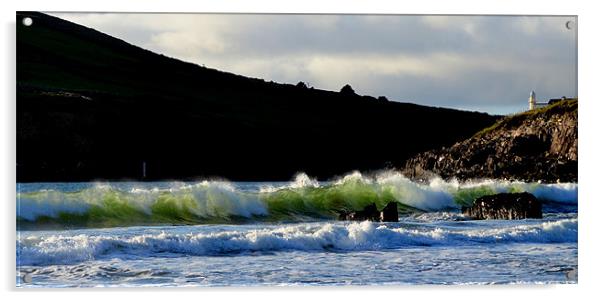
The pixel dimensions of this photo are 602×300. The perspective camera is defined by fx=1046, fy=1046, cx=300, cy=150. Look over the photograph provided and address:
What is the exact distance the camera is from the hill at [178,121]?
696cm

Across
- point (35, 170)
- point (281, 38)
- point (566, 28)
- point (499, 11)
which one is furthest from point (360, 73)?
point (35, 170)

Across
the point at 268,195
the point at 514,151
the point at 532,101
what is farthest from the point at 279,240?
the point at 532,101

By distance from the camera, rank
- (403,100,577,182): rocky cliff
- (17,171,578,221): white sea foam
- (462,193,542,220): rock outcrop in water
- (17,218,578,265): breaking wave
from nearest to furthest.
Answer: (17,218,578,265): breaking wave < (17,171,578,221): white sea foam < (403,100,577,182): rocky cliff < (462,193,542,220): rock outcrop in water

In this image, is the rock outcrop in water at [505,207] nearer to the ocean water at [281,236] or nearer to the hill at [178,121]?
the ocean water at [281,236]

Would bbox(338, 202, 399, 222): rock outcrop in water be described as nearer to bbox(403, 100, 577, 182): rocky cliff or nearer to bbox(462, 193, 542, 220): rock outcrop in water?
bbox(403, 100, 577, 182): rocky cliff

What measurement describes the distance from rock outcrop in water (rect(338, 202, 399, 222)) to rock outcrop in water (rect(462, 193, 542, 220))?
0.52 m

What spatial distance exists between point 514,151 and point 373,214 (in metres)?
1.14

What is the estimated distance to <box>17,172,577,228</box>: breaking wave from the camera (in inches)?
279

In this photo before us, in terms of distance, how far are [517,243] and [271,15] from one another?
2466mm

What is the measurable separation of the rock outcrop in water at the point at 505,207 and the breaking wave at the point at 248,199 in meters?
0.05

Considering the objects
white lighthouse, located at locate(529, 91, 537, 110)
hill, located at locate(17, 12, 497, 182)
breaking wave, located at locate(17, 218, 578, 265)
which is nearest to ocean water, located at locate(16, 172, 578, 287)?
breaking wave, located at locate(17, 218, 578, 265)

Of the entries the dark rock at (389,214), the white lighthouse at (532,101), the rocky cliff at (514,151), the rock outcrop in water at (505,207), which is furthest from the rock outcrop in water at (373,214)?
the white lighthouse at (532,101)

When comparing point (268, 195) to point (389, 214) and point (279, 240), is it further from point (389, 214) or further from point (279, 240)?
point (389, 214)

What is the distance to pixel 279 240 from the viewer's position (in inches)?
293
